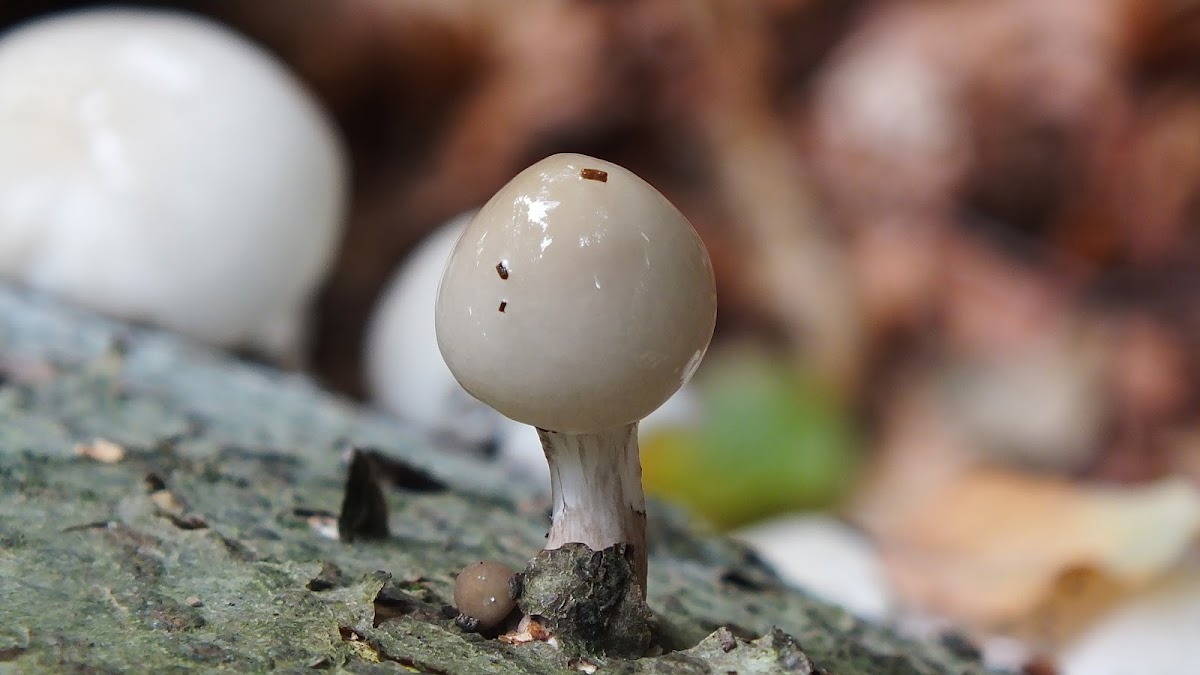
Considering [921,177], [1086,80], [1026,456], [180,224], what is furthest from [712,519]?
[1086,80]

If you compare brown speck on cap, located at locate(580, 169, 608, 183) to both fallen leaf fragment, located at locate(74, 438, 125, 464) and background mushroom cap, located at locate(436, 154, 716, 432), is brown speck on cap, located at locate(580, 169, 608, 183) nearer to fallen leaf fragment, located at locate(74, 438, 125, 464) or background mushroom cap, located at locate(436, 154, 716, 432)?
background mushroom cap, located at locate(436, 154, 716, 432)

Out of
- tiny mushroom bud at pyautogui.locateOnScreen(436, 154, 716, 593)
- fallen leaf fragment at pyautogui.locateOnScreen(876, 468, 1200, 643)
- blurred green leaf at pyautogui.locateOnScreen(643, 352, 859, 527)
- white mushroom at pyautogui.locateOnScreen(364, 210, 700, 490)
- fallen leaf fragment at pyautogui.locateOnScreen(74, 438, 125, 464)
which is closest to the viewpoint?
tiny mushroom bud at pyautogui.locateOnScreen(436, 154, 716, 593)

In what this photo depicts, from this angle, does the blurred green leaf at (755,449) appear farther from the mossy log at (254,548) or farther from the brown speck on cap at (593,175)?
the brown speck on cap at (593,175)

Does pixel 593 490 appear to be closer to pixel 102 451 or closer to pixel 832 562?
pixel 102 451

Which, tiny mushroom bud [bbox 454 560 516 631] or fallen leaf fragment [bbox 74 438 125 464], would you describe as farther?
fallen leaf fragment [bbox 74 438 125 464]

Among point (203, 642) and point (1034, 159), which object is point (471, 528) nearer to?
point (203, 642)

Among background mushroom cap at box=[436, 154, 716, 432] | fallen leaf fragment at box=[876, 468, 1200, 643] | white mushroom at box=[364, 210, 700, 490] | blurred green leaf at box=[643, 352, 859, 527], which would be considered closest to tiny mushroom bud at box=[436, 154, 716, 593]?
background mushroom cap at box=[436, 154, 716, 432]

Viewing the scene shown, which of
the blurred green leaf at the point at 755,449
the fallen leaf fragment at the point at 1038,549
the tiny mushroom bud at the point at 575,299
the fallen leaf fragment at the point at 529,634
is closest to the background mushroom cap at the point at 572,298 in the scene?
the tiny mushroom bud at the point at 575,299
